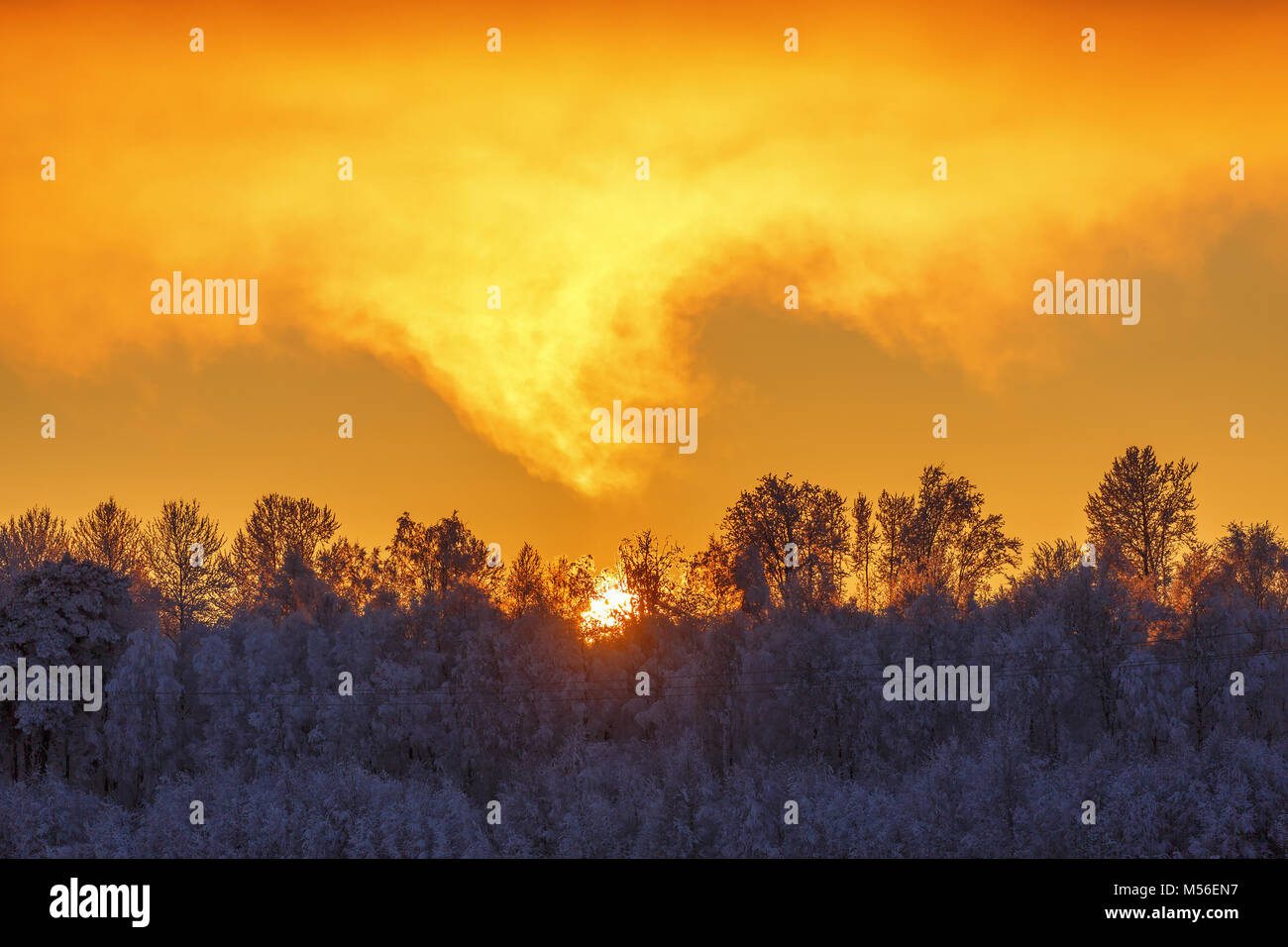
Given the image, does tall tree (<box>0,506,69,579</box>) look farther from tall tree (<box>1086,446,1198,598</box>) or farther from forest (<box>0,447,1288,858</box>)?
tall tree (<box>1086,446,1198,598</box>)

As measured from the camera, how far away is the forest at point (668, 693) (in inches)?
3403

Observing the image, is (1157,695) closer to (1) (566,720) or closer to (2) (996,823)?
(2) (996,823)

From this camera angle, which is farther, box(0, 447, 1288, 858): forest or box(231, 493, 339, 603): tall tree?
box(231, 493, 339, 603): tall tree

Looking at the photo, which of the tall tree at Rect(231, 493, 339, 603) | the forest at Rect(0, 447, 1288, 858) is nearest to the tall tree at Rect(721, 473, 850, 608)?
the forest at Rect(0, 447, 1288, 858)

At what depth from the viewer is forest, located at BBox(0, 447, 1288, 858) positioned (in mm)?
86438

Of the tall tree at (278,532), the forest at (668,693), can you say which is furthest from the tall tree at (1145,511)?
the tall tree at (278,532)

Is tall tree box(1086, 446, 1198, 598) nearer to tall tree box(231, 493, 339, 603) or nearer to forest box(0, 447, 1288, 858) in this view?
forest box(0, 447, 1288, 858)

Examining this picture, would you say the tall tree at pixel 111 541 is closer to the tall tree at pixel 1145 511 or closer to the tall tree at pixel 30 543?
the tall tree at pixel 30 543

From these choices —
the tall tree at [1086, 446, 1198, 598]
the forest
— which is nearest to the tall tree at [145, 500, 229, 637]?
the forest

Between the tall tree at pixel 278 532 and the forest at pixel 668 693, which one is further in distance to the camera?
the tall tree at pixel 278 532

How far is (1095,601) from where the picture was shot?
3937 inches

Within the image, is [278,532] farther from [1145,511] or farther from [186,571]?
[1145,511]

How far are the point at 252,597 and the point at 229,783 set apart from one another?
2644 centimetres

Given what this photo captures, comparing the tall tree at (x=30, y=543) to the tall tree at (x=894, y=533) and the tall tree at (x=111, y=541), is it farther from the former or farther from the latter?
the tall tree at (x=894, y=533)
